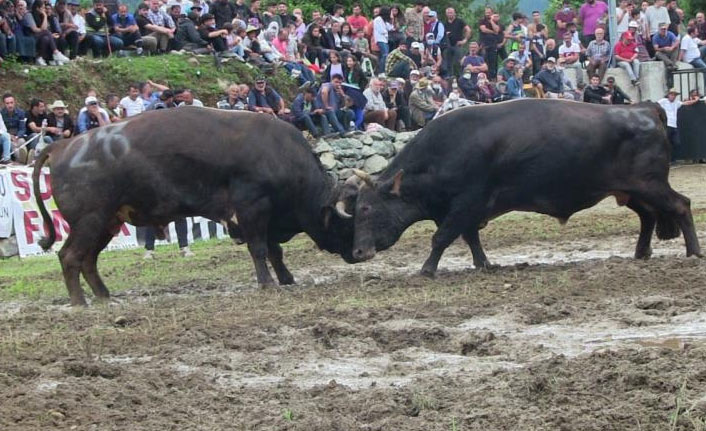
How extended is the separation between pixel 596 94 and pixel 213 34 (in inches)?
321

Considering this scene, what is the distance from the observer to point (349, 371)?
9.22m

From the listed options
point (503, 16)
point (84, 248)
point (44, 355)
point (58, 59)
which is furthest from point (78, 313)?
point (503, 16)

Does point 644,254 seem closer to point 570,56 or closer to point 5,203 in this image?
point 5,203

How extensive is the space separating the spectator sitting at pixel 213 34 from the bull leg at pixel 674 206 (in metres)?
14.7

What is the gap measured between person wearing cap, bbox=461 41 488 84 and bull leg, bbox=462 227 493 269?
46.2 feet

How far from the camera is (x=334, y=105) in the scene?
26281mm

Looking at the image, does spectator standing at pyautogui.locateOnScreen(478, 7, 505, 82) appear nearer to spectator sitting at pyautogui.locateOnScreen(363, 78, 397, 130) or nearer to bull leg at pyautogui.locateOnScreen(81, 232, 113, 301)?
spectator sitting at pyautogui.locateOnScreen(363, 78, 397, 130)

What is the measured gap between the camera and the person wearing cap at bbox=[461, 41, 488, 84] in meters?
29.0

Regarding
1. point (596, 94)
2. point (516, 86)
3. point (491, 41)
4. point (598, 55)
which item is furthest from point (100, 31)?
point (598, 55)

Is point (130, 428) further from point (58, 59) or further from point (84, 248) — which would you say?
point (58, 59)

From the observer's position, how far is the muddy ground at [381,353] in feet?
24.9

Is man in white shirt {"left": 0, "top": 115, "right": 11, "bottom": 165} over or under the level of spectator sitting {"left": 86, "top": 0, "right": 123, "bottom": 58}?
under

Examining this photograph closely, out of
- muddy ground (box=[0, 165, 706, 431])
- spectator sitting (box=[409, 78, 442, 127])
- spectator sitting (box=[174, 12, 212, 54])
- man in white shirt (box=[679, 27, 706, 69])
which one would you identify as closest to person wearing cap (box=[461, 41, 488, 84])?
spectator sitting (box=[409, 78, 442, 127])

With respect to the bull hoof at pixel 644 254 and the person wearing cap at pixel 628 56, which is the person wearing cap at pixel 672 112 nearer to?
the person wearing cap at pixel 628 56
